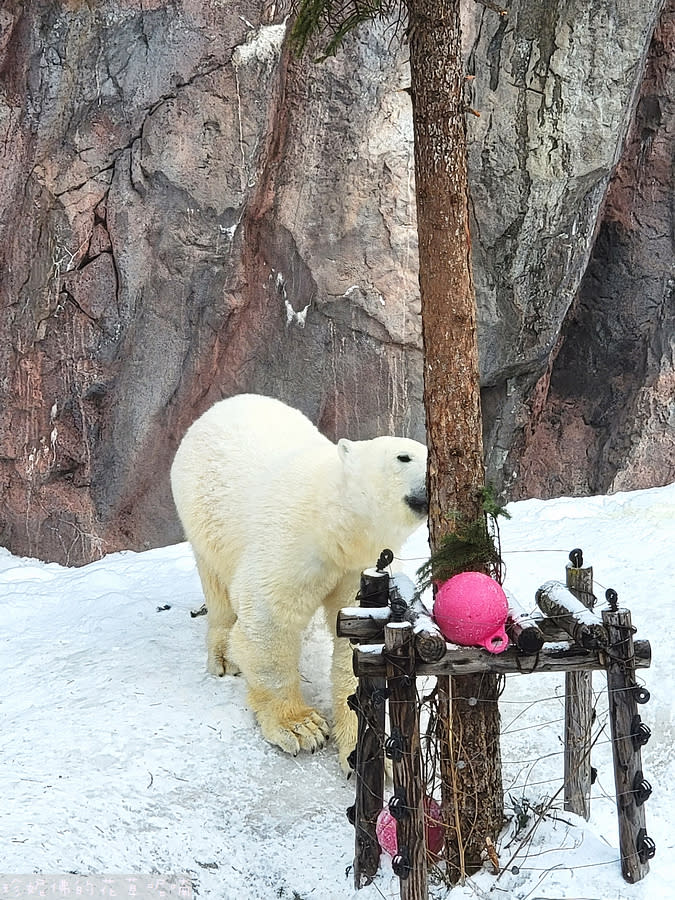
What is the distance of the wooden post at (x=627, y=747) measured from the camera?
2.71 meters

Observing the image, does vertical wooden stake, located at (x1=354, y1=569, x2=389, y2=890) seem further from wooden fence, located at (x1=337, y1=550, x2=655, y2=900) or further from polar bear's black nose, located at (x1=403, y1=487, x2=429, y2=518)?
polar bear's black nose, located at (x1=403, y1=487, x2=429, y2=518)

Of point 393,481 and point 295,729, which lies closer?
point 393,481

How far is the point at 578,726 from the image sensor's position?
3293 mm

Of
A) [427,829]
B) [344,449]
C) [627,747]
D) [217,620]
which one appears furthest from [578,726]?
[217,620]

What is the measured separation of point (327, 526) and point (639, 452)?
6.79 meters

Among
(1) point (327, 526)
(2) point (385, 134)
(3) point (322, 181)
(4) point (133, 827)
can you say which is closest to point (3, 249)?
(3) point (322, 181)

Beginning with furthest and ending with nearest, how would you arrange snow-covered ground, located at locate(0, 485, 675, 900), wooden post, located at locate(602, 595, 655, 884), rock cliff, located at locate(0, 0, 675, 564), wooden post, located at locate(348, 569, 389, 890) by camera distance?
rock cliff, located at locate(0, 0, 675, 564) → snow-covered ground, located at locate(0, 485, 675, 900) → wooden post, located at locate(348, 569, 389, 890) → wooden post, located at locate(602, 595, 655, 884)

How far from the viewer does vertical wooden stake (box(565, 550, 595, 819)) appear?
10.6ft

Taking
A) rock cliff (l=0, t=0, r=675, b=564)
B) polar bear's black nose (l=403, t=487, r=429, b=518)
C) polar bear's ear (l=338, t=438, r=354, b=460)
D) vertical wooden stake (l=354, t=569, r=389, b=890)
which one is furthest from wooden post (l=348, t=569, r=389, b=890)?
rock cliff (l=0, t=0, r=675, b=564)

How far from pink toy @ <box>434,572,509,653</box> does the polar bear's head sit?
0.89 metres

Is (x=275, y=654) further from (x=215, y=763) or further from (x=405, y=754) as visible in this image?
(x=405, y=754)

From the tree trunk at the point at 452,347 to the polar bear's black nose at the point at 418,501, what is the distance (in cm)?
47

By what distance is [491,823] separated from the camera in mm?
3023

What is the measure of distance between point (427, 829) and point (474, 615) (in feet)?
2.84
